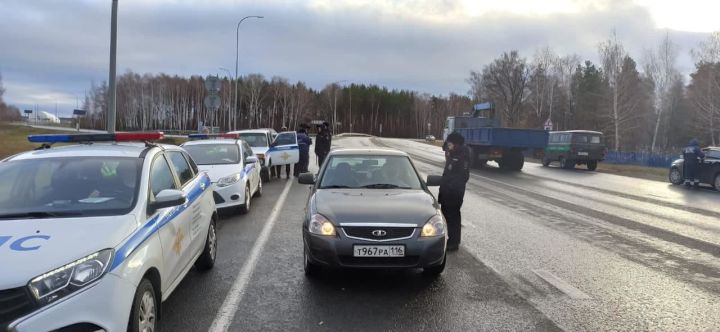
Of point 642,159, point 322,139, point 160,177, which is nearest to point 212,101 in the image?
point 322,139

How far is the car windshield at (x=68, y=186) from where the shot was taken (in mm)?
3973

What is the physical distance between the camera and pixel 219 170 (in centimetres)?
1048

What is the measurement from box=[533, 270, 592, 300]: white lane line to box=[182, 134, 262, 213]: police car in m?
5.92

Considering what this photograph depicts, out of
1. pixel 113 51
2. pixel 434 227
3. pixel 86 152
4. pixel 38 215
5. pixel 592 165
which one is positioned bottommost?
pixel 592 165

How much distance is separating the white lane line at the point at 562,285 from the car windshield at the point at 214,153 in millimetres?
6959

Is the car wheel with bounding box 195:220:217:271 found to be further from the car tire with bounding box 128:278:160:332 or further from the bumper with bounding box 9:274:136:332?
the bumper with bounding box 9:274:136:332

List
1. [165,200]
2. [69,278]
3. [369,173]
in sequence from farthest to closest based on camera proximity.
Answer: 1. [369,173]
2. [165,200]
3. [69,278]

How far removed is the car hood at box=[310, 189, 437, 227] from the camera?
534 centimetres

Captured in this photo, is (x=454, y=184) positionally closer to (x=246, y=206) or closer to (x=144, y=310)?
(x=144, y=310)

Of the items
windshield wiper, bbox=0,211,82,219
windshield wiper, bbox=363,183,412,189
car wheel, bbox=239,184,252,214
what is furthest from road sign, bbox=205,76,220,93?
windshield wiper, bbox=0,211,82,219

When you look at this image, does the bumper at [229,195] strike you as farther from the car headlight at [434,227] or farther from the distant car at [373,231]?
the car headlight at [434,227]

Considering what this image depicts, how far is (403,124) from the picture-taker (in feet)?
436

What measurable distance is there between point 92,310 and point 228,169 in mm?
7562

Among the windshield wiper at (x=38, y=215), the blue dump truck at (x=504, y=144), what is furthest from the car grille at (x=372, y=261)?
the blue dump truck at (x=504, y=144)
